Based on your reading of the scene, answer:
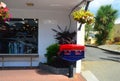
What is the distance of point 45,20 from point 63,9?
994 mm

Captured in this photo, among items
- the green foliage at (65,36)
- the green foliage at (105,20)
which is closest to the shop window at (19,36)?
the green foliage at (65,36)

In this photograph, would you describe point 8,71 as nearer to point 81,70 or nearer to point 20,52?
point 20,52

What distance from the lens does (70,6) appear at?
11.6 meters

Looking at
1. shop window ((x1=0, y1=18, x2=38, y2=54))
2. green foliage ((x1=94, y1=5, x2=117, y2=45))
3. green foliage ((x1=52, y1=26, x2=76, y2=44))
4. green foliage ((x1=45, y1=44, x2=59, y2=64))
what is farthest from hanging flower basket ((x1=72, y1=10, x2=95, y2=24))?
green foliage ((x1=94, y1=5, x2=117, y2=45))

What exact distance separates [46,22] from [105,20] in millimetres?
22189

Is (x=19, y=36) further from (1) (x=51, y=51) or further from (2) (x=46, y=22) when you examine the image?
(1) (x=51, y=51)

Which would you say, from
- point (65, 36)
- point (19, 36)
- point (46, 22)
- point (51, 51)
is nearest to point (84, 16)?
point (65, 36)

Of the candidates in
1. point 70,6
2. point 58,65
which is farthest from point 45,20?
point 58,65

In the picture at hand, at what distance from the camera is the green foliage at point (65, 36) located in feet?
37.5

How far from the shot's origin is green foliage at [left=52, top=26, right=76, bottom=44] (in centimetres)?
1144

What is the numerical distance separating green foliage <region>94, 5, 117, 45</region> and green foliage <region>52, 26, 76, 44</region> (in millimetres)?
22062

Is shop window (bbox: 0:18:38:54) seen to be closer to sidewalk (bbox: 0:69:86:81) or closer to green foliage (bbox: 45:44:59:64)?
green foliage (bbox: 45:44:59:64)

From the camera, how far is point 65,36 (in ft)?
39.0

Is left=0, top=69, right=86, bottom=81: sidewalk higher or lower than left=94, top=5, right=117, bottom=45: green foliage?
lower
